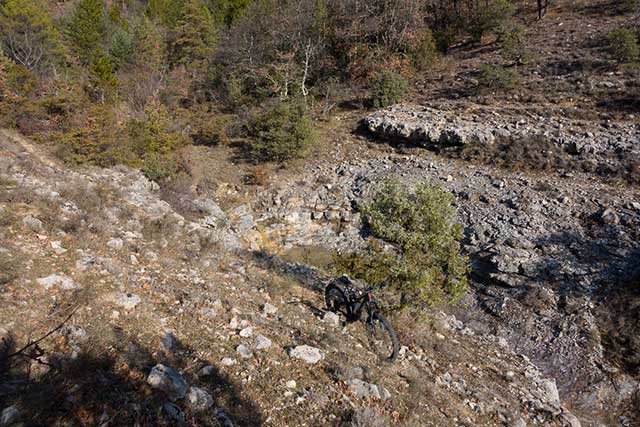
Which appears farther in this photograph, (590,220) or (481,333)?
(590,220)

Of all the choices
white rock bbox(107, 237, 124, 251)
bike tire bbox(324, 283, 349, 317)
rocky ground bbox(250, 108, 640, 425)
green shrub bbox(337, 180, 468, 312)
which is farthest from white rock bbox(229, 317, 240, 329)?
rocky ground bbox(250, 108, 640, 425)

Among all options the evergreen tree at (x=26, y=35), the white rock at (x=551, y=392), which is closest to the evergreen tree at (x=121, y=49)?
the evergreen tree at (x=26, y=35)

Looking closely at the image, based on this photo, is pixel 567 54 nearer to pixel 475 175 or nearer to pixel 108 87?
pixel 475 175

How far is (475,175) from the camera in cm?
1295

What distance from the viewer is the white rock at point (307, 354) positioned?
4512 millimetres

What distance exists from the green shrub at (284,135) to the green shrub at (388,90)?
5.58 meters

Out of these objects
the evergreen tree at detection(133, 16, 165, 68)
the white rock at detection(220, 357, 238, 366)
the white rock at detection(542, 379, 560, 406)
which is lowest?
the white rock at detection(542, 379, 560, 406)

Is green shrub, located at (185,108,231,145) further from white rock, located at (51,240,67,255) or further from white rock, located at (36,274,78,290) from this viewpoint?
white rock, located at (36,274,78,290)

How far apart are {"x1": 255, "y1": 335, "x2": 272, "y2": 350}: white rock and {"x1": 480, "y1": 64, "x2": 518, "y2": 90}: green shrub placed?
59.1 ft

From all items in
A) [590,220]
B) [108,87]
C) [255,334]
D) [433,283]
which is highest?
[108,87]

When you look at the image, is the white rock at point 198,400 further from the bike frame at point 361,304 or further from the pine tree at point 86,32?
the pine tree at point 86,32

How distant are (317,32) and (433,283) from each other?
22001 mm

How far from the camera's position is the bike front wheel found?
205 inches

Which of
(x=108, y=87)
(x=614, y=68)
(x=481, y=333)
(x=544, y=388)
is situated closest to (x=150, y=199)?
(x=481, y=333)
